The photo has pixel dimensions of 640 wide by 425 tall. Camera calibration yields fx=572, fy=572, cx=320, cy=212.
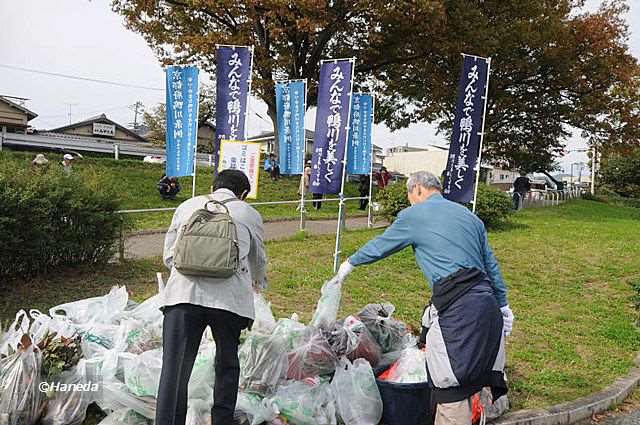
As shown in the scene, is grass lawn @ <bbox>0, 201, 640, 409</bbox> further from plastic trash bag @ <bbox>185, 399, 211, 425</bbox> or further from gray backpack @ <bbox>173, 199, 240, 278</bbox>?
gray backpack @ <bbox>173, 199, 240, 278</bbox>

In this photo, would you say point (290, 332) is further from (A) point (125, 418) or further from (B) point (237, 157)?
(B) point (237, 157)

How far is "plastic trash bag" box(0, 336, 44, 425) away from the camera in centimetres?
333

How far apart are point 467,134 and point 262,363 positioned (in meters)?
7.32

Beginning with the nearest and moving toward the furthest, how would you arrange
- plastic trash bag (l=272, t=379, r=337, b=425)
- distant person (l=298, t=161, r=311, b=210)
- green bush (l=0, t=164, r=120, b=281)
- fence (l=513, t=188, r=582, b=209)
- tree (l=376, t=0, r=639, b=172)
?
plastic trash bag (l=272, t=379, r=337, b=425), green bush (l=0, t=164, r=120, b=281), distant person (l=298, t=161, r=311, b=210), tree (l=376, t=0, r=639, b=172), fence (l=513, t=188, r=582, b=209)

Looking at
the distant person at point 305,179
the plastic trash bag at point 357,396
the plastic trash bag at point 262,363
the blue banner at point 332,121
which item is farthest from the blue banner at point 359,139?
the plastic trash bag at point 357,396

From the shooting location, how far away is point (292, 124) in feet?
45.1

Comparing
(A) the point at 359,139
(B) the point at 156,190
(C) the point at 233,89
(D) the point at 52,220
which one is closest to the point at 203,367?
(D) the point at 52,220

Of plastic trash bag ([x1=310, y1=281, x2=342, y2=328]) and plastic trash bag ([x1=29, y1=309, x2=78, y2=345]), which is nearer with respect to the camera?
plastic trash bag ([x1=29, y1=309, x2=78, y2=345])

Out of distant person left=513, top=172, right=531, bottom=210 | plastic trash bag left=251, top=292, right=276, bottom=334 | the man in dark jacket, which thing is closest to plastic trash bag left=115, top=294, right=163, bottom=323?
plastic trash bag left=251, top=292, right=276, bottom=334

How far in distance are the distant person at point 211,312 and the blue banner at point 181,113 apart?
24.0 feet

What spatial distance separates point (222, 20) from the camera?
2067 centimetres

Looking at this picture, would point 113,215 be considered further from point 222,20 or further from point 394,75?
point 394,75

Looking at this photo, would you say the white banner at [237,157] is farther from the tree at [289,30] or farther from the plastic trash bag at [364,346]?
the tree at [289,30]

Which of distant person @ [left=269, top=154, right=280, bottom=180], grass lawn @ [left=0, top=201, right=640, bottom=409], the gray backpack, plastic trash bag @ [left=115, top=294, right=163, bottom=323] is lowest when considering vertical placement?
grass lawn @ [left=0, top=201, right=640, bottom=409]
